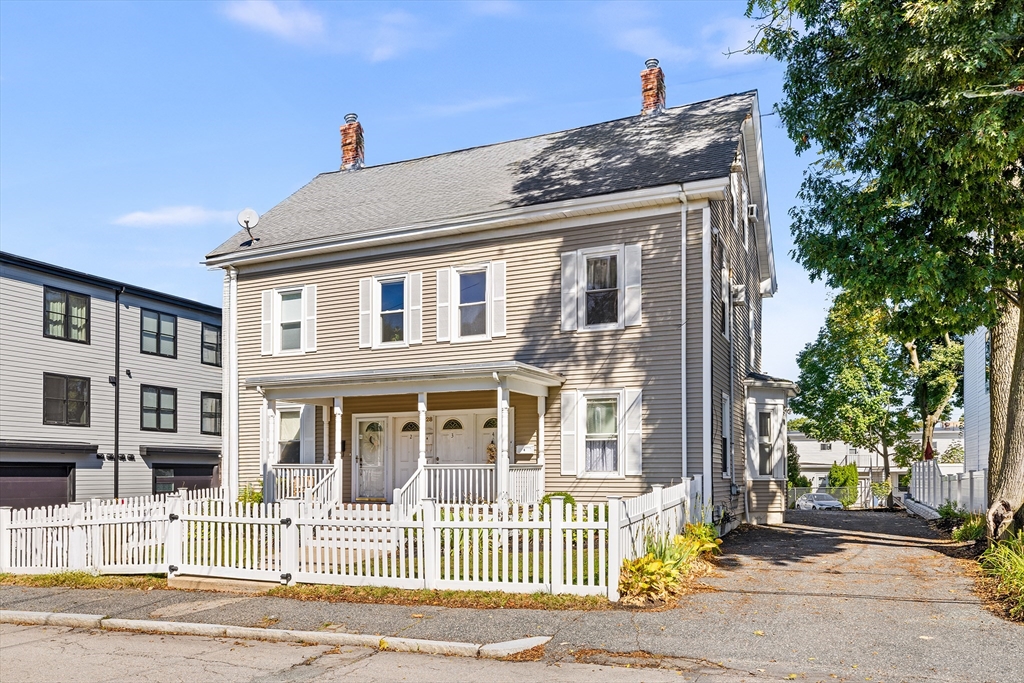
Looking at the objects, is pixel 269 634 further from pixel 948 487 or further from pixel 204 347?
pixel 204 347

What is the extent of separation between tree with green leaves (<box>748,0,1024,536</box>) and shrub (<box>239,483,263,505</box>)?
1311 centimetres

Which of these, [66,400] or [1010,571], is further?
[66,400]

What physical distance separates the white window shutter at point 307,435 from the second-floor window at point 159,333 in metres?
13.5

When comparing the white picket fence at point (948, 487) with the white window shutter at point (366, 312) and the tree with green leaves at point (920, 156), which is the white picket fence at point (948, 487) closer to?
the tree with green leaves at point (920, 156)

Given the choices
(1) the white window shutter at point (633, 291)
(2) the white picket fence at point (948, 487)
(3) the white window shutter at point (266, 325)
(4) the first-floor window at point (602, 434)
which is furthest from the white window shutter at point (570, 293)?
(2) the white picket fence at point (948, 487)

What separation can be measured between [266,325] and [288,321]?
593mm

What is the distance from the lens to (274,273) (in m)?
21.7

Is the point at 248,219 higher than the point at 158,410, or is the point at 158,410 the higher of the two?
the point at 248,219

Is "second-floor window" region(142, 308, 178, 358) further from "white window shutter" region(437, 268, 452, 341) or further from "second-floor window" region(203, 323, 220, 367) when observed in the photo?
"white window shutter" region(437, 268, 452, 341)

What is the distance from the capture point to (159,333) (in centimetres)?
3225

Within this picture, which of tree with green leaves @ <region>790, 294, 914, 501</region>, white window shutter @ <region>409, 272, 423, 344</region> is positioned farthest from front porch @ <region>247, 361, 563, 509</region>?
tree with green leaves @ <region>790, 294, 914, 501</region>

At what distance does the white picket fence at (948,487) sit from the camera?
58.0 ft

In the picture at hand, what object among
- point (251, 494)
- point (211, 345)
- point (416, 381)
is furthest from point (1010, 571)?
point (211, 345)

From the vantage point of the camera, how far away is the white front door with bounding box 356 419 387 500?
66.7 feet
